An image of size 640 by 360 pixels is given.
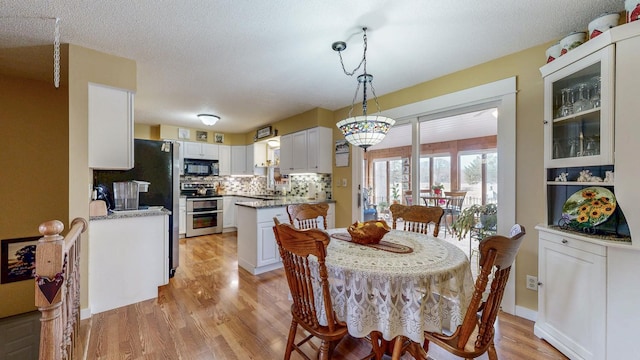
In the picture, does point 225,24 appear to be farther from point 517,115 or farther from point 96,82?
point 517,115

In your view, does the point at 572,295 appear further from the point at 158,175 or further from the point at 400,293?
the point at 158,175

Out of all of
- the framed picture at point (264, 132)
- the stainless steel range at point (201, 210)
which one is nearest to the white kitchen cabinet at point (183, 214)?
the stainless steel range at point (201, 210)

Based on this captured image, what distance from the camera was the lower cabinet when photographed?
1590mm

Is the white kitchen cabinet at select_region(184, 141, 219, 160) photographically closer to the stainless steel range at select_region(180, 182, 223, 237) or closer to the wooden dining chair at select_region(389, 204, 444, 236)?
the stainless steel range at select_region(180, 182, 223, 237)

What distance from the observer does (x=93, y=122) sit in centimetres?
232

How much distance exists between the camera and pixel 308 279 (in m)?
1.32

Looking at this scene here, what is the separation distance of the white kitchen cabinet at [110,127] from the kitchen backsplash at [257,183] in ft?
8.82

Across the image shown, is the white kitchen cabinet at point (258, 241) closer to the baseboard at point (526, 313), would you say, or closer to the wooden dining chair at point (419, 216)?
the wooden dining chair at point (419, 216)

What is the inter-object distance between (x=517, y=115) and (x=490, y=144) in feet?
1.28

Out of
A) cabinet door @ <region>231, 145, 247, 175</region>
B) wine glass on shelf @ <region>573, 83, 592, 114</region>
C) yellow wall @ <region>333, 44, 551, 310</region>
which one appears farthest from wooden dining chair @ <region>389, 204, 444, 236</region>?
cabinet door @ <region>231, 145, 247, 175</region>

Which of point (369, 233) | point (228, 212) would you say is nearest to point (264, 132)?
point (228, 212)

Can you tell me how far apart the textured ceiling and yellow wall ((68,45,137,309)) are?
0.13m

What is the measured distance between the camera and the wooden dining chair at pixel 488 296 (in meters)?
1.09

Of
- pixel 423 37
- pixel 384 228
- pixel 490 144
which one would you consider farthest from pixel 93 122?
pixel 490 144
